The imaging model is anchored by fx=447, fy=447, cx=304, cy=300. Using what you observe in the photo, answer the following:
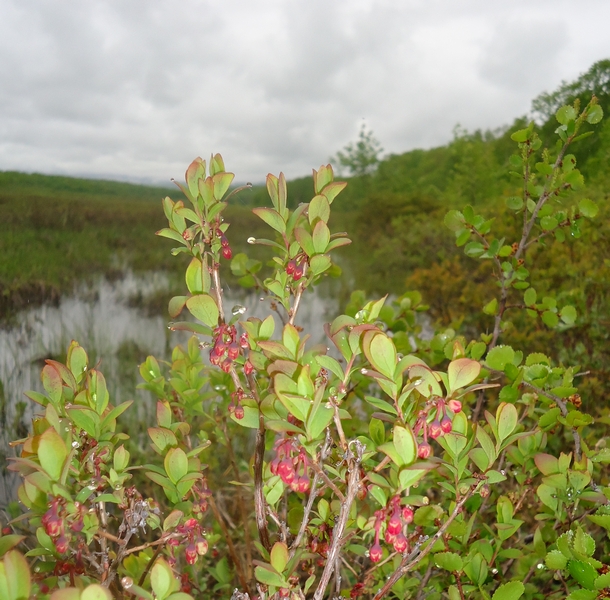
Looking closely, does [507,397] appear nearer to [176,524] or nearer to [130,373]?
[176,524]

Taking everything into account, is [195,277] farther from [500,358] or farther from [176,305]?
[500,358]

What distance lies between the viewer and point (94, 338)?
148 cm

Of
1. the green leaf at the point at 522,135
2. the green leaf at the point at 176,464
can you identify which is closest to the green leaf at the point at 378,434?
the green leaf at the point at 176,464

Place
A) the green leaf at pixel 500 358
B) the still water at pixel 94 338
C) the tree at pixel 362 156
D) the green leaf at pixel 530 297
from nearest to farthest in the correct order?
1. the green leaf at pixel 500 358
2. the green leaf at pixel 530 297
3. the still water at pixel 94 338
4. the tree at pixel 362 156

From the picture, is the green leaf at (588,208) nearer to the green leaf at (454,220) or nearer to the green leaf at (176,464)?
the green leaf at (454,220)

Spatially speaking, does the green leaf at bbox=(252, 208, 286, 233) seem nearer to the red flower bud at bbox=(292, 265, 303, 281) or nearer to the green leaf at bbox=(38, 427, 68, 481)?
the red flower bud at bbox=(292, 265, 303, 281)

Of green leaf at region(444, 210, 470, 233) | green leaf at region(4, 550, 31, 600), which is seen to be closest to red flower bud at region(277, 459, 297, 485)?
green leaf at region(4, 550, 31, 600)

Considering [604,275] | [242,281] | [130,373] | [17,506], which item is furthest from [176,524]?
[604,275]

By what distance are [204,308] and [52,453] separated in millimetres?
196

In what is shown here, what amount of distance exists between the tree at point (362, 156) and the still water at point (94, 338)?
50.0 inches

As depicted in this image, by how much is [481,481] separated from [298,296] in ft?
1.00

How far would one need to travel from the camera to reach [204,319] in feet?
1.65

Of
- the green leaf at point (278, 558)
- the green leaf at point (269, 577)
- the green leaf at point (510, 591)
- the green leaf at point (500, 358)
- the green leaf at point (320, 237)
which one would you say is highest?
the green leaf at point (320, 237)

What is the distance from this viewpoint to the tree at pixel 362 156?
8.84 feet
